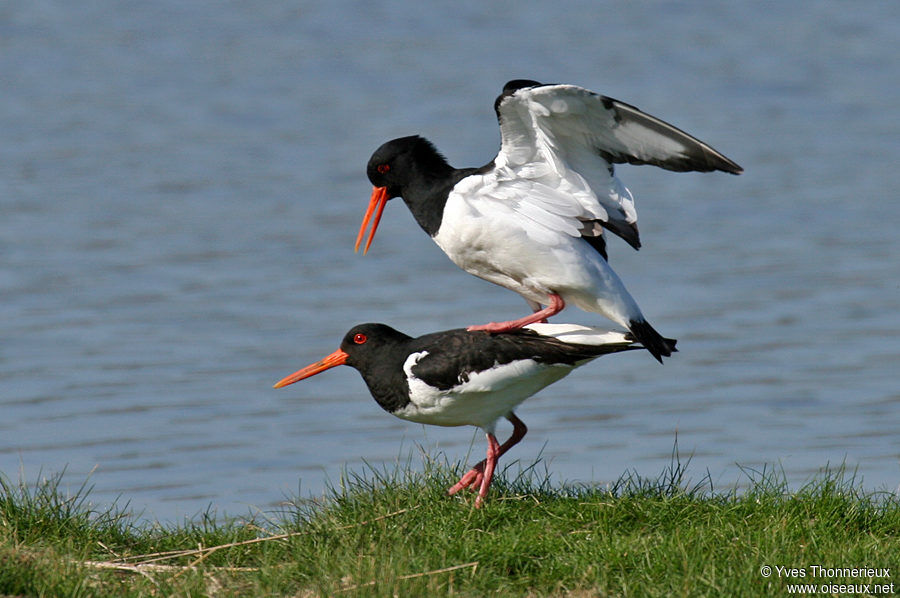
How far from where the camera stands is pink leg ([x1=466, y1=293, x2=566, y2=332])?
644 cm

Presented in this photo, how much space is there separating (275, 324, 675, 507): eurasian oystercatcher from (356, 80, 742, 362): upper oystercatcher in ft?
0.75

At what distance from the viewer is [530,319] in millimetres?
6633

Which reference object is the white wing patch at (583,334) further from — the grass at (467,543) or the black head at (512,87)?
the black head at (512,87)

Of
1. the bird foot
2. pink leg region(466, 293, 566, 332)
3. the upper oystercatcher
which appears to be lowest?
the bird foot

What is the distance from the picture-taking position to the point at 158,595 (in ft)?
15.7

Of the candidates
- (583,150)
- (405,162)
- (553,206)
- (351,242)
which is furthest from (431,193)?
(351,242)

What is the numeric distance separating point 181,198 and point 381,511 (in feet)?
31.3

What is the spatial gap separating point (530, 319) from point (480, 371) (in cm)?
62

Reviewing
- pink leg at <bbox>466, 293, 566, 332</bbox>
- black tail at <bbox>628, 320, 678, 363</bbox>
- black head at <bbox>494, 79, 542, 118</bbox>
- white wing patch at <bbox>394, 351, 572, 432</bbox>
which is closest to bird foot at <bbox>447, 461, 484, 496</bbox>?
white wing patch at <bbox>394, 351, 572, 432</bbox>

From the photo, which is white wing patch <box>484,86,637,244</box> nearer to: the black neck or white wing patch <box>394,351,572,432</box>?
the black neck

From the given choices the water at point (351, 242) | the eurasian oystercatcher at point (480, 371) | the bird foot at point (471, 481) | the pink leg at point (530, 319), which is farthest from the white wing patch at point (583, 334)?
the water at point (351, 242)

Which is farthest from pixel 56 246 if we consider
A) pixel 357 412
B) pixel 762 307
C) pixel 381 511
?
pixel 381 511

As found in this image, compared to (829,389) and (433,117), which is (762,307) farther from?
(433,117)

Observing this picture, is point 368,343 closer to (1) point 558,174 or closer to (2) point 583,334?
(2) point 583,334
